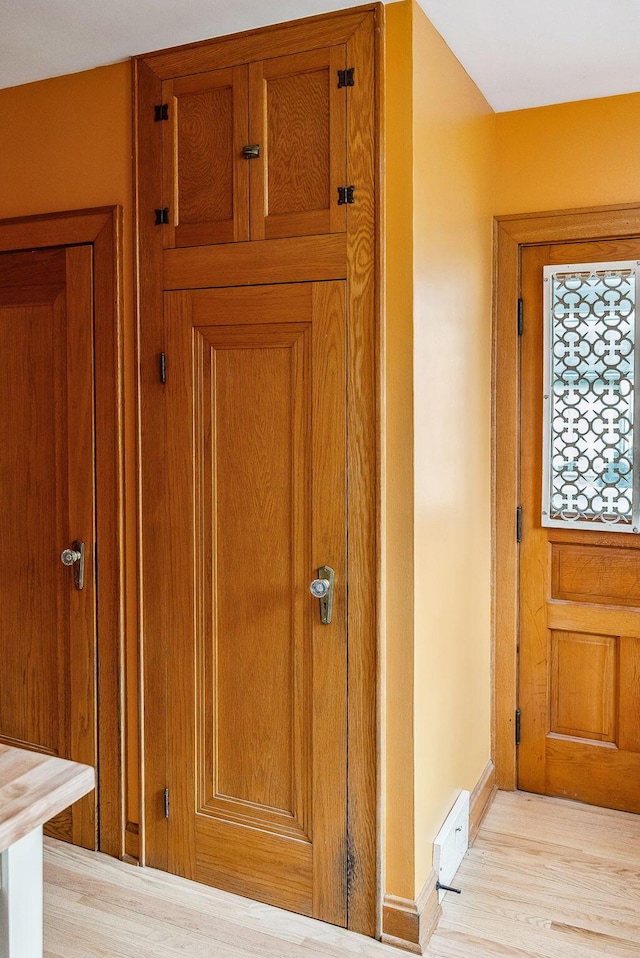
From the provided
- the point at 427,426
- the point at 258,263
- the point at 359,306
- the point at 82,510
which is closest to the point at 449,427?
the point at 427,426

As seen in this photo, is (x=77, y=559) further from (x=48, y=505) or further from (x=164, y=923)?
(x=164, y=923)

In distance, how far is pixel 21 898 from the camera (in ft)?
3.84

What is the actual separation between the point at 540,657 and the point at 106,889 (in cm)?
165

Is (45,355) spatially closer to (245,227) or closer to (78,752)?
(245,227)

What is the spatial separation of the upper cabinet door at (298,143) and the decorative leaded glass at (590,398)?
3.54 feet

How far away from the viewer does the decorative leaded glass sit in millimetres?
2770

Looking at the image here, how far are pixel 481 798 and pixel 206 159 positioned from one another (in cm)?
226

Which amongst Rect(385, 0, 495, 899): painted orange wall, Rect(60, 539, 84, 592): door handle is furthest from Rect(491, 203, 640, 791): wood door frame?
Rect(60, 539, 84, 592): door handle

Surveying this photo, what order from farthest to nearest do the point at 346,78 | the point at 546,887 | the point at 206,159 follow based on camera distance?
1. the point at 546,887
2. the point at 206,159
3. the point at 346,78

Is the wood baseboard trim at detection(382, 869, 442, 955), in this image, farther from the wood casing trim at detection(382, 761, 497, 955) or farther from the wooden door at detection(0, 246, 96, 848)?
the wooden door at detection(0, 246, 96, 848)

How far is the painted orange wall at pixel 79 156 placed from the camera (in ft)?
8.00

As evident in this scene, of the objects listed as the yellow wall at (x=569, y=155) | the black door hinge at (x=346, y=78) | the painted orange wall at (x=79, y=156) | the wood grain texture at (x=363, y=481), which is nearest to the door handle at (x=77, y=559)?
the painted orange wall at (x=79, y=156)

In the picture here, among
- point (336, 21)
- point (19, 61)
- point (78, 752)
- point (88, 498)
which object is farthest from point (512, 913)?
point (19, 61)

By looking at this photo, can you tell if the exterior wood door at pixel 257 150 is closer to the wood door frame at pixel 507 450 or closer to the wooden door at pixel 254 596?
the wooden door at pixel 254 596
